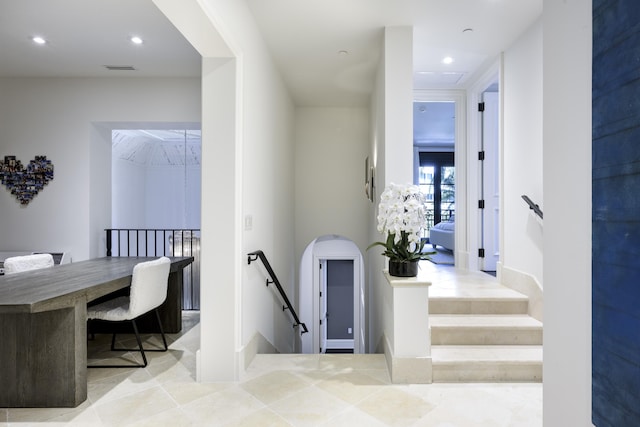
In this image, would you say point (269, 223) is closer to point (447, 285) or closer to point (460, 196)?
point (447, 285)

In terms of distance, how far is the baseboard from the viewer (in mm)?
2951

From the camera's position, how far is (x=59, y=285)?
229 centimetres

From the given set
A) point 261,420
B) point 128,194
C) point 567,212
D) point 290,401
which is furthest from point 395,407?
point 128,194

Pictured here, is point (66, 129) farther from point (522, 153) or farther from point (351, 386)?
point (522, 153)

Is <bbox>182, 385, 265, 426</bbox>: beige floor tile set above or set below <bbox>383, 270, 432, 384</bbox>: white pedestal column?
below

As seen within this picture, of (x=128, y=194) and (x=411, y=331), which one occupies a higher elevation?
(x=128, y=194)

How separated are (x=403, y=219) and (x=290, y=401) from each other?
56.6 inches

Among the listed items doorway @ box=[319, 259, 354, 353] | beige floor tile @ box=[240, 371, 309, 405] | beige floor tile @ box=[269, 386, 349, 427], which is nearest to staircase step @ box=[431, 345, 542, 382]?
beige floor tile @ box=[269, 386, 349, 427]

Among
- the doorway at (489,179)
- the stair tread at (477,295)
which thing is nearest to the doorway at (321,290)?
the doorway at (489,179)

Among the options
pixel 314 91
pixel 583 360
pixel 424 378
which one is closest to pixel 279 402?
pixel 424 378

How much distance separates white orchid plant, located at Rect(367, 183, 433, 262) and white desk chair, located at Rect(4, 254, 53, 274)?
10.5 feet

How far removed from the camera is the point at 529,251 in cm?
316

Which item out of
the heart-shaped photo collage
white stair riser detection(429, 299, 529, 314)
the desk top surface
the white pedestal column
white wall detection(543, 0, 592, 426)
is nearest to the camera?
white wall detection(543, 0, 592, 426)
